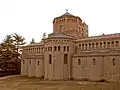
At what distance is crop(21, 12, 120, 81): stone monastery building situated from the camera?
34000 millimetres

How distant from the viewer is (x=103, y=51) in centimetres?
3603

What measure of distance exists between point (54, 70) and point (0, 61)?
2748 centimetres

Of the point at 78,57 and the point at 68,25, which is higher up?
the point at 68,25

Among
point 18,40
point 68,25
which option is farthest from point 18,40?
point 68,25

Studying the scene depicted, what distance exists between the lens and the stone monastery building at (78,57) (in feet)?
112

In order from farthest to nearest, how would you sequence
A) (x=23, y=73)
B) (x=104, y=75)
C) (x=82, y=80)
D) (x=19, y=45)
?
(x=19, y=45) < (x=23, y=73) < (x=82, y=80) < (x=104, y=75)

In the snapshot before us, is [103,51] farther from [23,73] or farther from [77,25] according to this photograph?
[23,73]

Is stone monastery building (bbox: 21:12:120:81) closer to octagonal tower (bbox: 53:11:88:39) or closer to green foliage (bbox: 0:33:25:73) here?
octagonal tower (bbox: 53:11:88:39)

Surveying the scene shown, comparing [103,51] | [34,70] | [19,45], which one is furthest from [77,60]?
[19,45]

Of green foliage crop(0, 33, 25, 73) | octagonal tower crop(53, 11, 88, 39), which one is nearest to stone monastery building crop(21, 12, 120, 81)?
octagonal tower crop(53, 11, 88, 39)

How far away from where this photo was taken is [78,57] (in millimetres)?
38719

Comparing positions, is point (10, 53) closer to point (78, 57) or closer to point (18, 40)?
point (18, 40)

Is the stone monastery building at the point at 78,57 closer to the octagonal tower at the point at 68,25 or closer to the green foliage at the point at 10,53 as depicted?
the octagonal tower at the point at 68,25

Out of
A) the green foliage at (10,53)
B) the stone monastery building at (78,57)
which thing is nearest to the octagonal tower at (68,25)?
the stone monastery building at (78,57)
